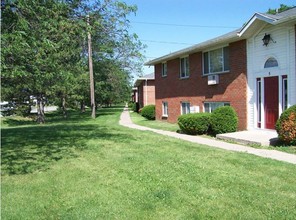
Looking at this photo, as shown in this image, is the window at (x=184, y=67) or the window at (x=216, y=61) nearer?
the window at (x=216, y=61)

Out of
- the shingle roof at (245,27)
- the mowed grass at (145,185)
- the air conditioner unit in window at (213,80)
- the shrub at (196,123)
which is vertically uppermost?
the shingle roof at (245,27)

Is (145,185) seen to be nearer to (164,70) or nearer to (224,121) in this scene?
(224,121)

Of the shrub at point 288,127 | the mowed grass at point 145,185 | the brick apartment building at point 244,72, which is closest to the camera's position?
the mowed grass at point 145,185

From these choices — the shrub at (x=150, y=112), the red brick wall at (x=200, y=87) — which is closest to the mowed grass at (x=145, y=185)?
the red brick wall at (x=200, y=87)

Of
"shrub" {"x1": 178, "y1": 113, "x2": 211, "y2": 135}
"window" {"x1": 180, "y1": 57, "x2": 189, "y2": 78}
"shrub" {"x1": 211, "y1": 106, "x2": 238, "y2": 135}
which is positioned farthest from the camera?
"window" {"x1": 180, "y1": 57, "x2": 189, "y2": 78}

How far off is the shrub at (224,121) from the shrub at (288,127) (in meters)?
3.55

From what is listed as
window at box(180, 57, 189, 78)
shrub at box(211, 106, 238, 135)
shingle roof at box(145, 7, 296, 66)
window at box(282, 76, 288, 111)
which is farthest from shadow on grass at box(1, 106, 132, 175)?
window at box(180, 57, 189, 78)

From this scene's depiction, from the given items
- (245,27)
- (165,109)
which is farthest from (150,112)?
(245,27)

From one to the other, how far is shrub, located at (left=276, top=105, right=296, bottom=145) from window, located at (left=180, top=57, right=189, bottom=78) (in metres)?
9.58

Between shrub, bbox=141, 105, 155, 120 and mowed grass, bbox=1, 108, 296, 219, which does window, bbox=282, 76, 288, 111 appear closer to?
mowed grass, bbox=1, 108, 296, 219

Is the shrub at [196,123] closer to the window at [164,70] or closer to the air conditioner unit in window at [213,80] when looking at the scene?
the air conditioner unit in window at [213,80]

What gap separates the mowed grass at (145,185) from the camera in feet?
15.7

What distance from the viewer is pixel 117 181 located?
634cm

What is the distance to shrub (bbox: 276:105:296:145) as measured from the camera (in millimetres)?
10281
